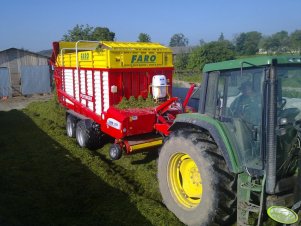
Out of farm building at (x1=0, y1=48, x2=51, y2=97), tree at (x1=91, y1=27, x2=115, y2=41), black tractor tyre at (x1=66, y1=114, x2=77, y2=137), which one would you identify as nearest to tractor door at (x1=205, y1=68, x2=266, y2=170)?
black tractor tyre at (x1=66, y1=114, x2=77, y2=137)

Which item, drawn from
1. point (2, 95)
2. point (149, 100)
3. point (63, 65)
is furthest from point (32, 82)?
point (149, 100)

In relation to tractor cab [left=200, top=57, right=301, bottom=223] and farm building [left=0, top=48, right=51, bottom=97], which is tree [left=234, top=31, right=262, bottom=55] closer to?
farm building [left=0, top=48, right=51, bottom=97]

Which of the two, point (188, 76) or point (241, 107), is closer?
point (241, 107)

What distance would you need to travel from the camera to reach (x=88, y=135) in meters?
7.52

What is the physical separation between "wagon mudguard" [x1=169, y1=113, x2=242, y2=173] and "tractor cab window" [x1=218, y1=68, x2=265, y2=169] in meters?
0.08

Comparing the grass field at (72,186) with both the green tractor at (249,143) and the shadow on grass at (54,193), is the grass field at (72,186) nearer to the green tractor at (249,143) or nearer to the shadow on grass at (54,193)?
the shadow on grass at (54,193)

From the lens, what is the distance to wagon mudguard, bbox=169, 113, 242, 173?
348cm

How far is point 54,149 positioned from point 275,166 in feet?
19.0

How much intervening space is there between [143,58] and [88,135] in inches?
87.9

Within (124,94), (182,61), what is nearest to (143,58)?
(124,94)

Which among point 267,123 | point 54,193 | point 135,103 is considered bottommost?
point 54,193

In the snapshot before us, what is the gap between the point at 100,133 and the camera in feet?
25.4

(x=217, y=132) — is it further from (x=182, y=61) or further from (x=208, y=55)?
(x=182, y=61)

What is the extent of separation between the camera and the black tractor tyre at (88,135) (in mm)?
7535
